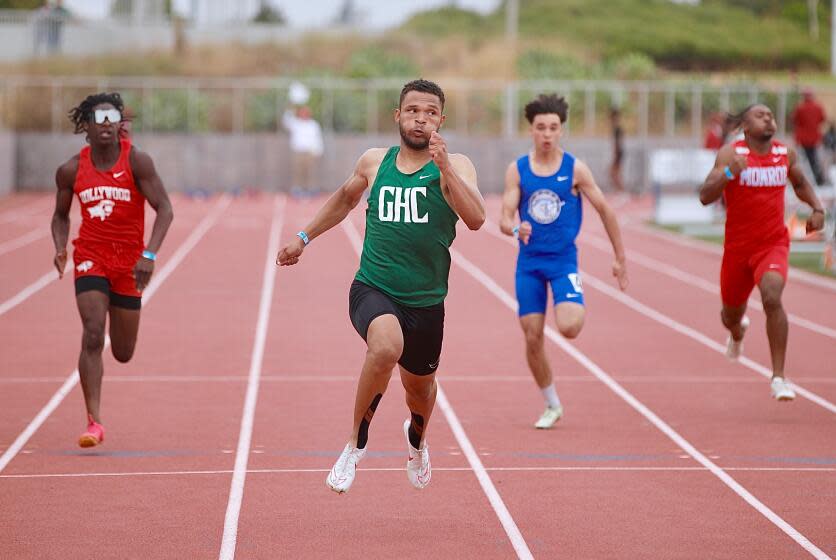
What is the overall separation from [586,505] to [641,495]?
398 millimetres

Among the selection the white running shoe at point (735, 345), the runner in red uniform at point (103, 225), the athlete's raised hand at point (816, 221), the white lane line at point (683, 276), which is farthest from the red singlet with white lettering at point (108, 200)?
the white lane line at point (683, 276)

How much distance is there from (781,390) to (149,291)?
9.67 metres

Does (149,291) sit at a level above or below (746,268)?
below

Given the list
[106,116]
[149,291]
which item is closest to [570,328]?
[106,116]

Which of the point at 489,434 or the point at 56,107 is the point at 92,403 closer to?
the point at 489,434

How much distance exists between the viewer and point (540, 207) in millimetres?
9852

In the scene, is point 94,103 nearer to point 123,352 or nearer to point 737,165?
point 123,352

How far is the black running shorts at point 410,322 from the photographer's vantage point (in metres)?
7.03

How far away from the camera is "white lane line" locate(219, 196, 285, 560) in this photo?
698 centimetres

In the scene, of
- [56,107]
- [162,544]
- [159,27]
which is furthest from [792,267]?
[159,27]

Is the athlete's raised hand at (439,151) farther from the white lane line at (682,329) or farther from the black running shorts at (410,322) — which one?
the white lane line at (682,329)

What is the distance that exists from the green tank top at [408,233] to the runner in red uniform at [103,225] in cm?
226

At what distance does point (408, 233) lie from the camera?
7051mm

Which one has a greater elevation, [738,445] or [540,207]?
[540,207]
